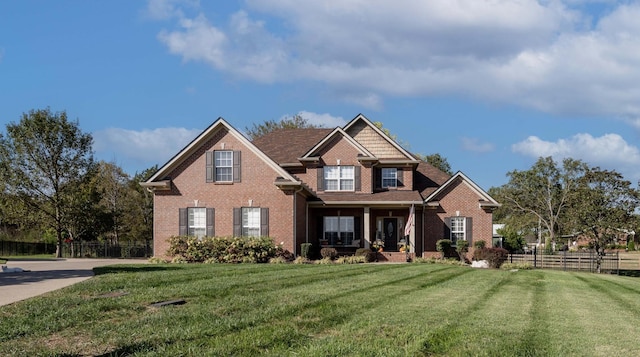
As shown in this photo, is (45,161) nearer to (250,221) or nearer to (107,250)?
(107,250)

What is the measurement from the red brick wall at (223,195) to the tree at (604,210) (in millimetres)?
22295

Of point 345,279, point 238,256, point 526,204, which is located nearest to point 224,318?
point 345,279

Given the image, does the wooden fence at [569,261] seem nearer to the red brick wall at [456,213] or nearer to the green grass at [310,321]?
the red brick wall at [456,213]

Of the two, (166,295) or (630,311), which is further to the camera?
(630,311)

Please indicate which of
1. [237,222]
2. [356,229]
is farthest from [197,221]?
[356,229]

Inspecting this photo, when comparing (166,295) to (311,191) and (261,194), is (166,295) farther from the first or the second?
(311,191)

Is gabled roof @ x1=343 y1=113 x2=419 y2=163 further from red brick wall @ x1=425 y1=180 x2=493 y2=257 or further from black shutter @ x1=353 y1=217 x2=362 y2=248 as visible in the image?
black shutter @ x1=353 y1=217 x2=362 y2=248

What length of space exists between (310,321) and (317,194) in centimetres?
2467

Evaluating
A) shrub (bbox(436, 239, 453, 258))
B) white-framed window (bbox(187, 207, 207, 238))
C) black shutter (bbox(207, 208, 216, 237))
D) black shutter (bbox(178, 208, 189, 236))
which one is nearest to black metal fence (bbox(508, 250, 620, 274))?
shrub (bbox(436, 239, 453, 258))

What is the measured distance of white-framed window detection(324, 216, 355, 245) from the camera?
1377 inches

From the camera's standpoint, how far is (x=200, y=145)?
103 feet

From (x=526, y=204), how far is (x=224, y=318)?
213 feet

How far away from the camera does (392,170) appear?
118 feet

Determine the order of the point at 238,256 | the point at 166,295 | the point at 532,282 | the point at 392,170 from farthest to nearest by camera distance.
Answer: the point at 392,170 → the point at 238,256 → the point at 532,282 → the point at 166,295
